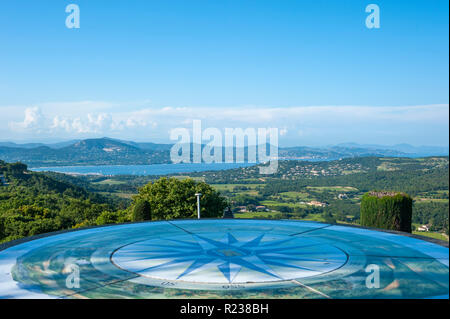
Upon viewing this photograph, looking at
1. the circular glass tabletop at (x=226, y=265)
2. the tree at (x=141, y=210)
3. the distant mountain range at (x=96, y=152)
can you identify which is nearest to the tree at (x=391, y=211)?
the circular glass tabletop at (x=226, y=265)

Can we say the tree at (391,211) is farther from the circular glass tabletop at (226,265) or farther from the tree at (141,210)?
the tree at (141,210)

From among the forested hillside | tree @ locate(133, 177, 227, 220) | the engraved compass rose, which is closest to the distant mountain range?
the forested hillside

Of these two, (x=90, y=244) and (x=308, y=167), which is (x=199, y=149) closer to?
(x=308, y=167)

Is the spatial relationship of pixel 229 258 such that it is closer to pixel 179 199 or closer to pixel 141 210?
pixel 141 210

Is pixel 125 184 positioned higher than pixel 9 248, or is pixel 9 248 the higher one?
pixel 9 248

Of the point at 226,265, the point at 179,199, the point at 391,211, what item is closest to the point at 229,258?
the point at 226,265

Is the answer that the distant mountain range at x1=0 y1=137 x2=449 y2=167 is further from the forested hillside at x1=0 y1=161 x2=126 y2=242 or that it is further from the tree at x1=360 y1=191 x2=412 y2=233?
the tree at x1=360 y1=191 x2=412 y2=233
